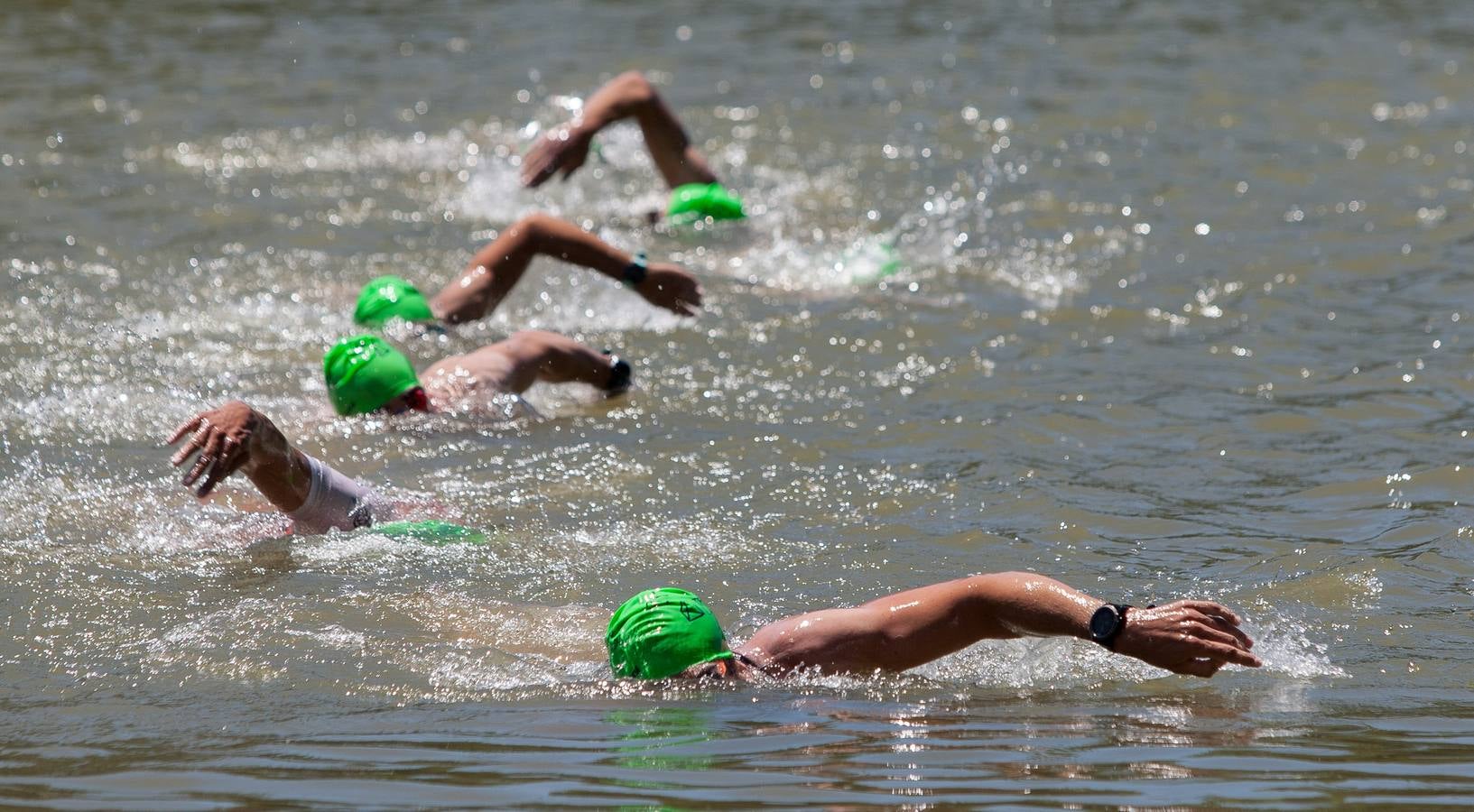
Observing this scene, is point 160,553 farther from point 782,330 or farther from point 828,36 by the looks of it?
point 828,36

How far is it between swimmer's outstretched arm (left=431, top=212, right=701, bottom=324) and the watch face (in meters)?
4.03

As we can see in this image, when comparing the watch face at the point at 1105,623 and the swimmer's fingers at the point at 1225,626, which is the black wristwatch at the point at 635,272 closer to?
the watch face at the point at 1105,623

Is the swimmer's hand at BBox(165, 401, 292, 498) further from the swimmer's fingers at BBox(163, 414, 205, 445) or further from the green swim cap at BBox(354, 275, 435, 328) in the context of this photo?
the green swim cap at BBox(354, 275, 435, 328)

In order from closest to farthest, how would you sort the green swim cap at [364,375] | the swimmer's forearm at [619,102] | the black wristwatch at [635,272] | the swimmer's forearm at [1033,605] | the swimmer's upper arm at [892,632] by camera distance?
the swimmer's forearm at [1033,605] < the swimmer's upper arm at [892,632] < the green swim cap at [364,375] < the black wristwatch at [635,272] < the swimmer's forearm at [619,102]

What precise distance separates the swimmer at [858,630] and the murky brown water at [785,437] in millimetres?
111

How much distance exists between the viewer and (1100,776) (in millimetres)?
4094

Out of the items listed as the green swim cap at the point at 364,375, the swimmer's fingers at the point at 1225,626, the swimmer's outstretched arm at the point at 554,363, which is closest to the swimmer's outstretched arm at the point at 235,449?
the green swim cap at the point at 364,375

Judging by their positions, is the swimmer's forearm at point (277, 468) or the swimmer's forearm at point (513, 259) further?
the swimmer's forearm at point (513, 259)

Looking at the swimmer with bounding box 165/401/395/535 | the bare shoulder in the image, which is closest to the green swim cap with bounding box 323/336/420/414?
the swimmer with bounding box 165/401/395/535

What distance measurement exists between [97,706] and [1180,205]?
8.38 m

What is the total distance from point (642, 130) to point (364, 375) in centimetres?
423

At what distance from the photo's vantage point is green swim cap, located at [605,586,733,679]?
5.06 metres

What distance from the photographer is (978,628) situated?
504cm

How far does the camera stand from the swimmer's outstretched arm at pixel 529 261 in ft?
27.6
